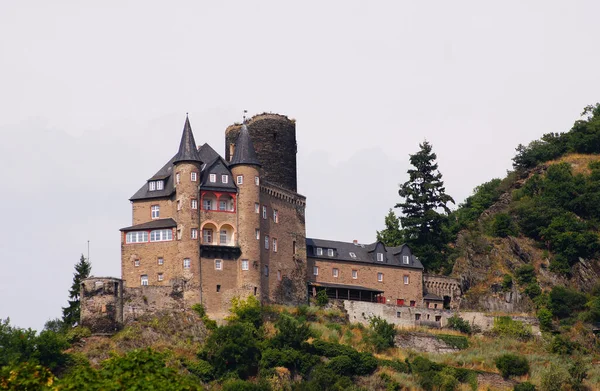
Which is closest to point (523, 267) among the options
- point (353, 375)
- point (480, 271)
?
point (480, 271)

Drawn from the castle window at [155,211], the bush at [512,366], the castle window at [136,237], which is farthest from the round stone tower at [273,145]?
the bush at [512,366]

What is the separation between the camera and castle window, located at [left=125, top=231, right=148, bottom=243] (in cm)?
8352

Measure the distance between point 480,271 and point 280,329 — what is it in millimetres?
26194

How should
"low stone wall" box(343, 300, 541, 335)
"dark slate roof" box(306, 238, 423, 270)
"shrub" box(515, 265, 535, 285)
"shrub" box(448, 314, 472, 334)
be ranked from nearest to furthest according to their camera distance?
"low stone wall" box(343, 300, 541, 335), "shrub" box(448, 314, 472, 334), "dark slate roof" box(306, 238, 423, 270), "shrub" box(515, 265, 535, 285)

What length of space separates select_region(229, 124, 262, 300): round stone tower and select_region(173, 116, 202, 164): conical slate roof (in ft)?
10.4

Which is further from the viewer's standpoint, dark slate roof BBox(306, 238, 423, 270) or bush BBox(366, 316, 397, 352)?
dark slate roof BBox(306, 238, 423, 270)

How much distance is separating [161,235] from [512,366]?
25.6m

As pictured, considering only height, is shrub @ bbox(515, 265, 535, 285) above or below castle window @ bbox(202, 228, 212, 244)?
below

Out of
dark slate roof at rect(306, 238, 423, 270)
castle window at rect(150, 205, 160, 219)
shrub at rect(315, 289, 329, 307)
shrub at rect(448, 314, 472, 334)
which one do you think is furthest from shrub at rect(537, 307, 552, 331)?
castle window at rect(150, 205, 160, 219)

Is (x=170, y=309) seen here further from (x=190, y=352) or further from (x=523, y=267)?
(x=523, y=267)

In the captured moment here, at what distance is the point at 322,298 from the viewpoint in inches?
3484

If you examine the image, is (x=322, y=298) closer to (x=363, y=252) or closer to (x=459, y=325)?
(x=363, y=252)

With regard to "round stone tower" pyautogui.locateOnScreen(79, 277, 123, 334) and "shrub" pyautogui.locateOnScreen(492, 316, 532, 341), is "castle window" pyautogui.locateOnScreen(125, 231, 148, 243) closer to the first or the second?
"round stone tower" pyautogui.locateOnScreen(79, 277, 123, 334)

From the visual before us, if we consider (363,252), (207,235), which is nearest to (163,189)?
(207,235)
